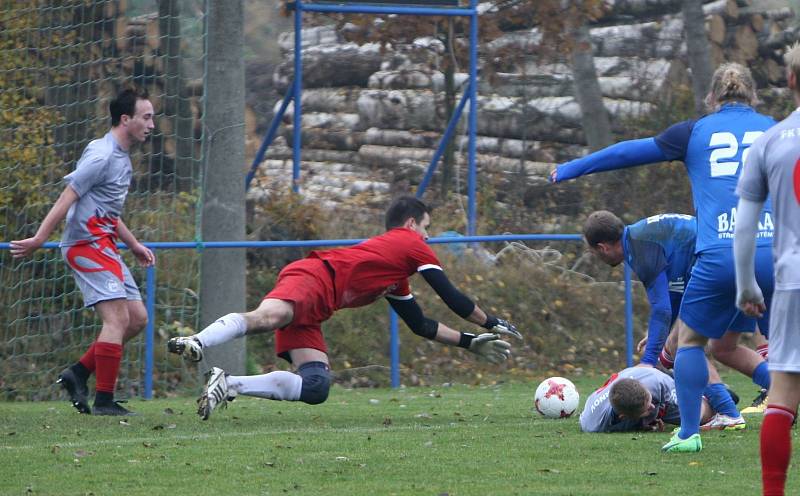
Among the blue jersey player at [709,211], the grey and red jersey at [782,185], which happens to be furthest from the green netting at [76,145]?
the grey and red jersey at [782,185]

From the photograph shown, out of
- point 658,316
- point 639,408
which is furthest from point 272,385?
point 658,316

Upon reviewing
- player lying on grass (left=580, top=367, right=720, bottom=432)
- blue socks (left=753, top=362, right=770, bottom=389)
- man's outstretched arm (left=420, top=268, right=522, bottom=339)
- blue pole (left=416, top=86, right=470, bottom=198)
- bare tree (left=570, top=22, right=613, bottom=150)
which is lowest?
player lying on grass (left=580, top=367, right=720, bottom=432)

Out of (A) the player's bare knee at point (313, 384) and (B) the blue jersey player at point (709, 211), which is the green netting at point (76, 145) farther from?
(B) the blue jersey player at point (709, 211)

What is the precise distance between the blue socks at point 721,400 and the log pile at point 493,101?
1041cm

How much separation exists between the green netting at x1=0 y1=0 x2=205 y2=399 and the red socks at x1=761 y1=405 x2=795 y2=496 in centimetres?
788

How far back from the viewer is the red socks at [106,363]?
8883 mm

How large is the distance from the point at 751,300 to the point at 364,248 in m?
3.79

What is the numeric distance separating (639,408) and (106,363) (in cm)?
356

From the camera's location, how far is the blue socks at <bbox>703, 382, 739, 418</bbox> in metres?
7.98

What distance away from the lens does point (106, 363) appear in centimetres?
889

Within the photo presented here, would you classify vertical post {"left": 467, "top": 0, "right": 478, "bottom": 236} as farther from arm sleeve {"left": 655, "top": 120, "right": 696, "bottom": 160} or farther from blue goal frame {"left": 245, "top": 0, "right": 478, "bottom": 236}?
arm sleeve {"left": 655, "top": 120, "right": 696, "bottom": 160}

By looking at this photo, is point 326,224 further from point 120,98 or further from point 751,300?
point 751,300

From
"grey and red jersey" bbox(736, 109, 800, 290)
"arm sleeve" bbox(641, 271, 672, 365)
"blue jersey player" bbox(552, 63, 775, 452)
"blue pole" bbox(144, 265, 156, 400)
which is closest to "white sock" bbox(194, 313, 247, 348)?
"blue jersey player" bbox(552, 63, 775, 452)

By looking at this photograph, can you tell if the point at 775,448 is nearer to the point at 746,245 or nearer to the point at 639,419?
the point at 746,245
